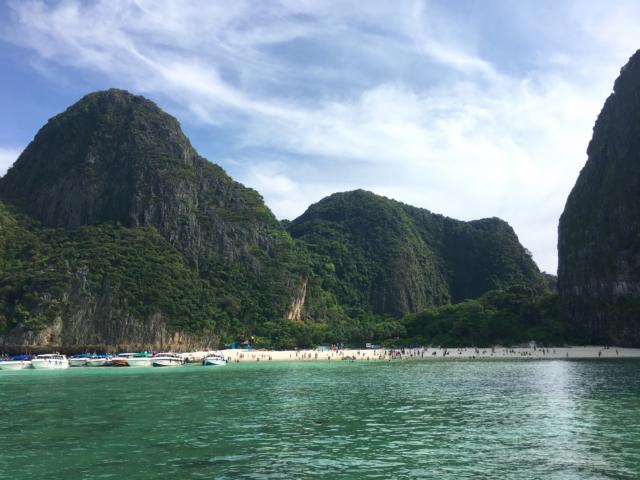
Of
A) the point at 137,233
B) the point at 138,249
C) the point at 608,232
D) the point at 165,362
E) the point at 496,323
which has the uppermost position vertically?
the point at 137,233

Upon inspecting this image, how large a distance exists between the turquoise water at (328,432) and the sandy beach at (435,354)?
46.0 metres

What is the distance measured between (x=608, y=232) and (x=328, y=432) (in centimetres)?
9374

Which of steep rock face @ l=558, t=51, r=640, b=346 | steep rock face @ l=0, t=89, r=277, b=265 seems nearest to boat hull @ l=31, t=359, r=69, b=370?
steep rock face @ l=0, t=89, r=277, b=265

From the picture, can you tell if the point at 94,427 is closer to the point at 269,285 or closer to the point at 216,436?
the point at 216,436

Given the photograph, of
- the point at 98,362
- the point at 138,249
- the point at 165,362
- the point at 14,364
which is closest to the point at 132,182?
the point at 138,249

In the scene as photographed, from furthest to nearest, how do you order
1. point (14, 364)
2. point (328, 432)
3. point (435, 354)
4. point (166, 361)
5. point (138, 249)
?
point (138, 249) → point (435, 354) → point (166, 361) → point (14, 364) → point (328, 432)

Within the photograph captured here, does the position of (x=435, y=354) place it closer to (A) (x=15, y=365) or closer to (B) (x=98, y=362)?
(B) (x=98, y=362)

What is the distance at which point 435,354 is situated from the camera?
335 feet

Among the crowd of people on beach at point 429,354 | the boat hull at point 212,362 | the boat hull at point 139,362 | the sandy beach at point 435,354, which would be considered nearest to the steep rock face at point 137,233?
the sandy beach at point 435,354

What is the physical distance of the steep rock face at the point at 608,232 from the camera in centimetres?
9512

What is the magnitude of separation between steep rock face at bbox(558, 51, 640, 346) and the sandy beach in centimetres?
739

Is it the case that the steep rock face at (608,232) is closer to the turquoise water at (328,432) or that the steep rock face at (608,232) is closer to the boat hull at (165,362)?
the turquoise water at (328,432)

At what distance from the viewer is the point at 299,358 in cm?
10006

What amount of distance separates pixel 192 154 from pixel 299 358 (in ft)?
290
